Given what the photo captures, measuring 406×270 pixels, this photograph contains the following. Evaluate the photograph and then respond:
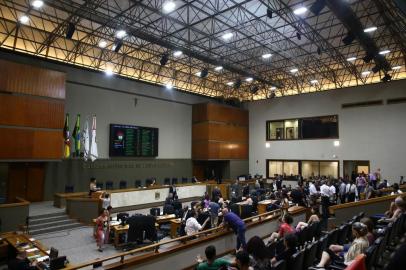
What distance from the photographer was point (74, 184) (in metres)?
15.2

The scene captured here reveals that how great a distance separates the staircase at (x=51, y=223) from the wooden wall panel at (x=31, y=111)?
433 centimetres

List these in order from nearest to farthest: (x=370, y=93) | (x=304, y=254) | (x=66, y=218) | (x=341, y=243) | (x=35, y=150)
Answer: (x=304, y=254) → (x=341, y=243) → (x=66, y=218) → (x=35, y=150) → (x=370, y=93)

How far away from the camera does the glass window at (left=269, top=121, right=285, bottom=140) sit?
22828mm

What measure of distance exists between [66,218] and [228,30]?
37.6 feet

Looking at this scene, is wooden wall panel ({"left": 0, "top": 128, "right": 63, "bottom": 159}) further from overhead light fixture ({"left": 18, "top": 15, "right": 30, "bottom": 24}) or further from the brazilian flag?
overhead light fixture ({"left": 18, "top": 15, "right": 30, "bottom": 24})

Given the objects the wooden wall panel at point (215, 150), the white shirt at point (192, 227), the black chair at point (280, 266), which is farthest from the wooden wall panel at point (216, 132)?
the black chair at point (280, 266)

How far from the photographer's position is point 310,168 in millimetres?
21391

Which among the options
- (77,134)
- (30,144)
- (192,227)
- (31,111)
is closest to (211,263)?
(192,227)

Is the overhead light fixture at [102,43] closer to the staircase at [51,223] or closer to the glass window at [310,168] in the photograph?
the staircase at [51,223]

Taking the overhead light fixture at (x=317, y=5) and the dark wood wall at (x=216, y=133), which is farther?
the dark wood wall at (x=216, y=133)

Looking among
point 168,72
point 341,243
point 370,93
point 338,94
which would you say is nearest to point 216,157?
point 168,72

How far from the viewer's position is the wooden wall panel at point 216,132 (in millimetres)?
21484

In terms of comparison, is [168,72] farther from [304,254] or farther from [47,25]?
[304,254]

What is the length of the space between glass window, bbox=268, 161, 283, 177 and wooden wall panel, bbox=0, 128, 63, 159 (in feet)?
51.5
